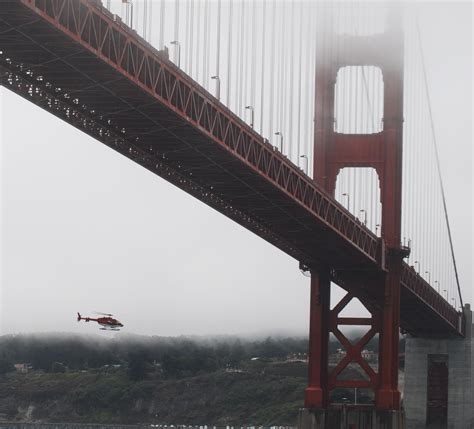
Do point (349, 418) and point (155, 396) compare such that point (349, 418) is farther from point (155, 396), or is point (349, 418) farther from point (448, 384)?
point (155, 396)

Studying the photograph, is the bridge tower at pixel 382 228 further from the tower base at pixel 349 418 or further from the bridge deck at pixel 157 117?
the bridge deck at pixel 157 117

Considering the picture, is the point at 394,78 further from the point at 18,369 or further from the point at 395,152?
the point at 18,369

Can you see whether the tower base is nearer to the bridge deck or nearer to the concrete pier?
the bridge deck

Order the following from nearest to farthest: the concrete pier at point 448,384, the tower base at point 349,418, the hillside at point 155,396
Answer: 1. the tower base at point 349,418
2. the concrete pier at point 448,384
3. the hillside at point 155,396

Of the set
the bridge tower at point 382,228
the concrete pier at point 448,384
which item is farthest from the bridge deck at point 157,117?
the concrete pier at point 448,384

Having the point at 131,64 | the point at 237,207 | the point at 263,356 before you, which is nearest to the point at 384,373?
the point at 237,207

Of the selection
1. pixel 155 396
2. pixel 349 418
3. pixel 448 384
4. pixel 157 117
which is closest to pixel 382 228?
pixel 349 418
